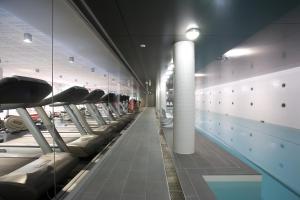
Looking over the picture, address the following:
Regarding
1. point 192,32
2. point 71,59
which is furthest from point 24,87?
point 71,59

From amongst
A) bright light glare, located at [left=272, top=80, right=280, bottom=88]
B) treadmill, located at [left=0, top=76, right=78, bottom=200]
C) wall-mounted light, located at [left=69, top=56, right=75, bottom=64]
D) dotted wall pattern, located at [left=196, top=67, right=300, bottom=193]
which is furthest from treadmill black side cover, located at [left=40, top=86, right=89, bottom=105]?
bright light glare, located at [left=272, top=80, right=280, bottom=88]

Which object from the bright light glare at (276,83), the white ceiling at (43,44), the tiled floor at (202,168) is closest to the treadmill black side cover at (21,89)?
the white ceiling at (43,44)

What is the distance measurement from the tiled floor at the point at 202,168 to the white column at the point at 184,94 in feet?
1.01

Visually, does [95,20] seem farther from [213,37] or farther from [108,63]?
[108,63]

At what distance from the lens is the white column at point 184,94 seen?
4.29m

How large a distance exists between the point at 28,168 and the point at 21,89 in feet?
3.73

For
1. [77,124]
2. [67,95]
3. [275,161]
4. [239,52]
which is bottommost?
[275,161]

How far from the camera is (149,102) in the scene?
31797mm

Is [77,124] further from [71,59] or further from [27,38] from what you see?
[27,38]

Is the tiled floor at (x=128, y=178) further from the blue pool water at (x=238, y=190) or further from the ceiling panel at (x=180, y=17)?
the ceiling panel at (x=180, y=17)

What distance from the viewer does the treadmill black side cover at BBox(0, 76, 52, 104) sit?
6.61 feet

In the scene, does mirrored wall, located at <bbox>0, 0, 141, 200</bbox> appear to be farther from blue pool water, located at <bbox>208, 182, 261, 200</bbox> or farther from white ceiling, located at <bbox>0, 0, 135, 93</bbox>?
blue pool water, located at <bbox>208, 182, 261, 200</bbox>

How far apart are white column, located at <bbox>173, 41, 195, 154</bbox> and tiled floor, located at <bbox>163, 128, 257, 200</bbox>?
31 centimetres

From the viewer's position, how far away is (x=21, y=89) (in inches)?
90.2
